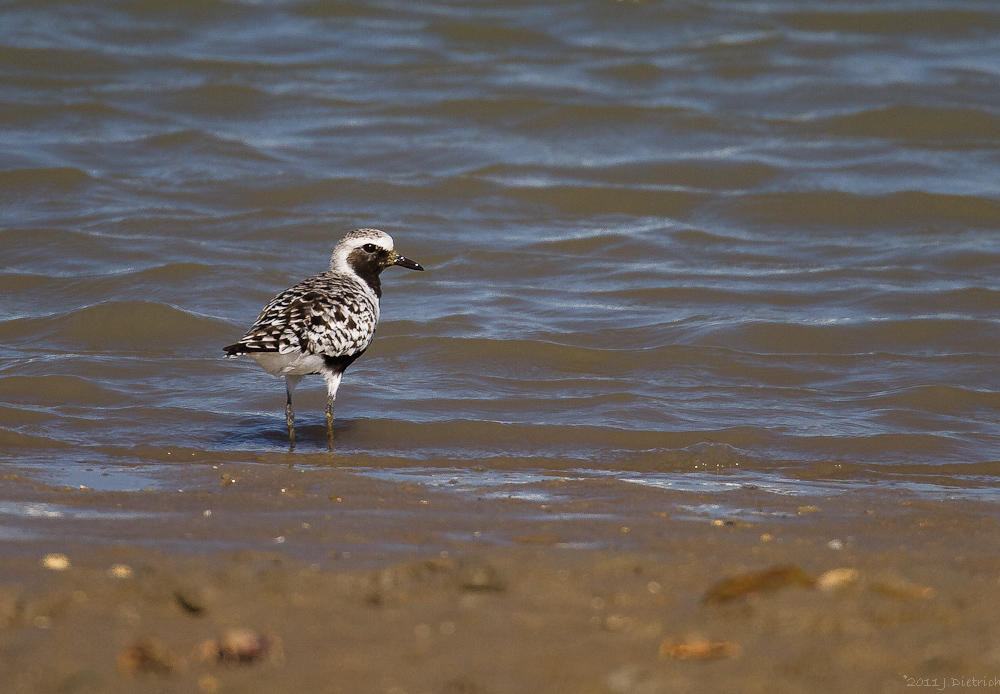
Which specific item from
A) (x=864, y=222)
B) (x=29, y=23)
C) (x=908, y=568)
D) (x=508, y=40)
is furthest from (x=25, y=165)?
(x=908, y=568)

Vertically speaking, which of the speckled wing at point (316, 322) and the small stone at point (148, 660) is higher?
the speckled wing at point (316, 322)

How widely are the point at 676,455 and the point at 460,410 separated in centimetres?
177

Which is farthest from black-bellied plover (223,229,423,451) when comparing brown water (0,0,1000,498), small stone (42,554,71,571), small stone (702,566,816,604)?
small stone (702,566,816,604)

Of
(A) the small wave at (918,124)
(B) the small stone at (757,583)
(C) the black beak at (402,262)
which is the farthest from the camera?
(A) the small wave at (918,124)

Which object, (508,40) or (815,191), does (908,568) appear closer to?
(815,191)

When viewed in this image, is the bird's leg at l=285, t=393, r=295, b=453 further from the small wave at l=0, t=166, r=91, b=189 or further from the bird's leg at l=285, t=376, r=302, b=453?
the small wave at l=0, t=166, r=91, b=189

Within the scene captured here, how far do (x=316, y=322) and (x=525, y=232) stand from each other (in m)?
6.24

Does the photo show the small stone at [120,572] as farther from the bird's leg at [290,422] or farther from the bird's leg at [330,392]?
the bird's leg at [330,392]

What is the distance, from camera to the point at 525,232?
13812 millimetres

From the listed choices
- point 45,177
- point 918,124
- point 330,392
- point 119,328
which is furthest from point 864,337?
point 45,177

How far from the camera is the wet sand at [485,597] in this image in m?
3.58

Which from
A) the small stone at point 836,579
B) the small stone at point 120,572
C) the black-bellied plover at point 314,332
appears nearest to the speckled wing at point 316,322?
the black-bellied plover at point 314,332

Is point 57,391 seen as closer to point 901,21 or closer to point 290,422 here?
point 290,422

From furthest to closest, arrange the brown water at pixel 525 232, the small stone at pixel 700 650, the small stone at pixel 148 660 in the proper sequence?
Result: 1. the brown water at pixel 525 232
2. the small stone at pixel 700 650
3. the small stone at pixel 148 660
